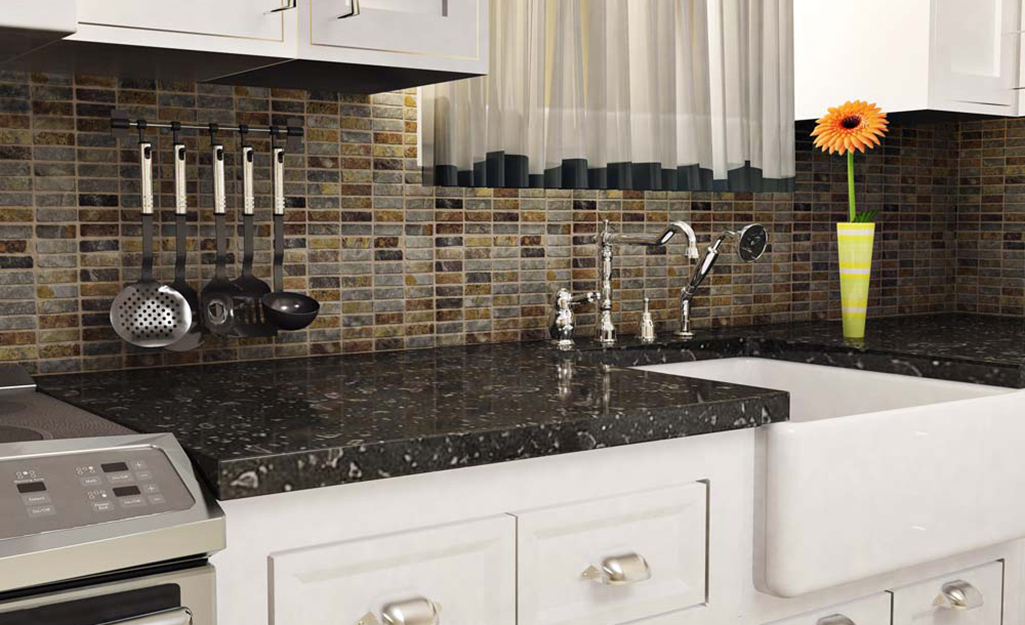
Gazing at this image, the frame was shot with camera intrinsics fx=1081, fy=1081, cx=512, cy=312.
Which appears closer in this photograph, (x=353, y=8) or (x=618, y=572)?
(x=618, y=572)

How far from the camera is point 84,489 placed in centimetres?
105

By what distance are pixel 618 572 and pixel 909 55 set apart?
1.48 meters

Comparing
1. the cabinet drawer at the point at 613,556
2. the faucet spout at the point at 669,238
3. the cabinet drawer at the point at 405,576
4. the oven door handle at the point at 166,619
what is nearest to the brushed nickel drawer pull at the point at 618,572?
the cabinet drawer at the point at 613,556

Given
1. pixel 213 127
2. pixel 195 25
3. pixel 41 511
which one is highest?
pixel 195 25

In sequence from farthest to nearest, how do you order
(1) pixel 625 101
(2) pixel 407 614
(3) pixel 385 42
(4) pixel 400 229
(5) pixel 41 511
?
(1) pixel 625 101
(4) pixel 400 229
(3) pixel 385 42
(2) pixel 407 614
(5) pixel 41 511

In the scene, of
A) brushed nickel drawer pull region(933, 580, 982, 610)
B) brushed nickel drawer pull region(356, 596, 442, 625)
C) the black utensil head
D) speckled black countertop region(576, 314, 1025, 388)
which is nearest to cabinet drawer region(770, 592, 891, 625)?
brushed nickel drawer pull region(933, 580, 982, 610)

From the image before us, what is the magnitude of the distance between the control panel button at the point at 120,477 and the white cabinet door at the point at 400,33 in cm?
66

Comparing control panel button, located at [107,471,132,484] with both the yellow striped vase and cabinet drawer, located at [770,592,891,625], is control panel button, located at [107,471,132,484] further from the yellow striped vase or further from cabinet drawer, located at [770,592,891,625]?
the yellow striped vase

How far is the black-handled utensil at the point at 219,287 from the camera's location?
172 centimetres

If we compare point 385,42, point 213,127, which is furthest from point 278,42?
point 213,127

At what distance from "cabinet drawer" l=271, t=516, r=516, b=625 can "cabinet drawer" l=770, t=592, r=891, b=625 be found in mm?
536

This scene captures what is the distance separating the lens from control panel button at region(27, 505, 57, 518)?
3.26 feet

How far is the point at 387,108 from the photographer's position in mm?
1969

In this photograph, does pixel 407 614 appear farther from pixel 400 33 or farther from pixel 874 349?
pixel 874 349
